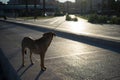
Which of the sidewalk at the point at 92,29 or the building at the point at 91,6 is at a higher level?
the building at the point at 91,6

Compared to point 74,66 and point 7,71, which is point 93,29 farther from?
point 7,71

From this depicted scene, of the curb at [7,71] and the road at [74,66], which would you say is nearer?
the road at [74,66]

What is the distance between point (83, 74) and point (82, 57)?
105 inches

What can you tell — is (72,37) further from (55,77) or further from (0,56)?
(55,77)

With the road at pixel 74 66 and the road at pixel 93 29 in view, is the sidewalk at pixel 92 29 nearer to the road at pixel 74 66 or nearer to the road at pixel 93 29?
the road at pixel 93 29

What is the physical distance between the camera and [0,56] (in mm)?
11133

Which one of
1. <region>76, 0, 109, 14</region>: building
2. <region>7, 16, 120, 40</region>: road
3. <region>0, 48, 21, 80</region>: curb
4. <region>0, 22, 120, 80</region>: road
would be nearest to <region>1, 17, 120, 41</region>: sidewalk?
<region>7, 16, 120, 40</region>: road

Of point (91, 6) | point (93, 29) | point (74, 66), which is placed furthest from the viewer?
point (91, 6)

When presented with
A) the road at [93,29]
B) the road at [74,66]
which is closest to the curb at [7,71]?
the road at [74,66]

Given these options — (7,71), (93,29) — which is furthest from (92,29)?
(7,71)

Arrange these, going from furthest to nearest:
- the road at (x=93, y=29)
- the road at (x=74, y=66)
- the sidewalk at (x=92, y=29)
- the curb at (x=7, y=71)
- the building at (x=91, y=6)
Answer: the building at (x=91, y=6) → the road at (x=93, y=29) → the sidewalk at (x=92, y=29) → the curb at (x=7, y=71) → the road at (x=74, y=66)

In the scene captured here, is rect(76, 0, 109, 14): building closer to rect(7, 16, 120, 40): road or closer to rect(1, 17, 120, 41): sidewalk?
rect(7, 16, 120, 40): road

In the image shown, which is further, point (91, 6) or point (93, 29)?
point (91, 6)

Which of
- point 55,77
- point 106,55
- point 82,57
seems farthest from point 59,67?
point 106,55
